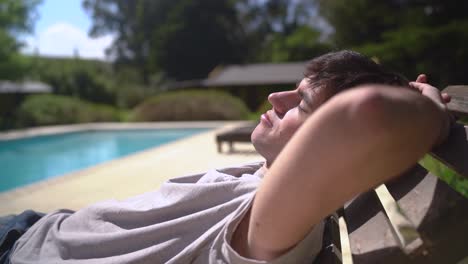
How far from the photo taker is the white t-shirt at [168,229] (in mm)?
1002

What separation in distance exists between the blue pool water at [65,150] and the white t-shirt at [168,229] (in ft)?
22.9

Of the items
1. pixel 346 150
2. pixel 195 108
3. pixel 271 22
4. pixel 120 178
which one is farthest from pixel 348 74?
pixel 271 22

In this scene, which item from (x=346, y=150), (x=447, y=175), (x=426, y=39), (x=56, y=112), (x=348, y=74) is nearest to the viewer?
(x=346, y=150)

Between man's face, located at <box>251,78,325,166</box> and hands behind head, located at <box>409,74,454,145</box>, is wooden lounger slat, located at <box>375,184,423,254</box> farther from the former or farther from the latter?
man's face, located at <box>251,78,325,166</box>

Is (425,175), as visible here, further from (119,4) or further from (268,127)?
(119,4)

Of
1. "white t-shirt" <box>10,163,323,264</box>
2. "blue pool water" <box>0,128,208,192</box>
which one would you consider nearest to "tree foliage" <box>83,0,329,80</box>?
"blue pool water" <box>0,128,208,192</box>

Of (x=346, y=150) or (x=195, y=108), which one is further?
(x=195, y=108)

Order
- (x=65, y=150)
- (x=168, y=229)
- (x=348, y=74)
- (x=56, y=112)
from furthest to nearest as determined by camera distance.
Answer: (x=56, y=112), (x=65, y=150), (x=168, y=229), (x=348, y=74)

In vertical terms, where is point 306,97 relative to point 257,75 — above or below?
above

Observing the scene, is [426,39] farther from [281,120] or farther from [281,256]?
[281,256]

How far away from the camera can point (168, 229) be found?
111 centimetres

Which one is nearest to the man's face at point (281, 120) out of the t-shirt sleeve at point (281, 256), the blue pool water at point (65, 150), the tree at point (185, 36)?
the t-shirt sleeve at point (281, 256)

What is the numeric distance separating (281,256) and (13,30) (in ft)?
66.1

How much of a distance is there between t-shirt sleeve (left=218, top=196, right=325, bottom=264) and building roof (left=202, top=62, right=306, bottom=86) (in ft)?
79.4
